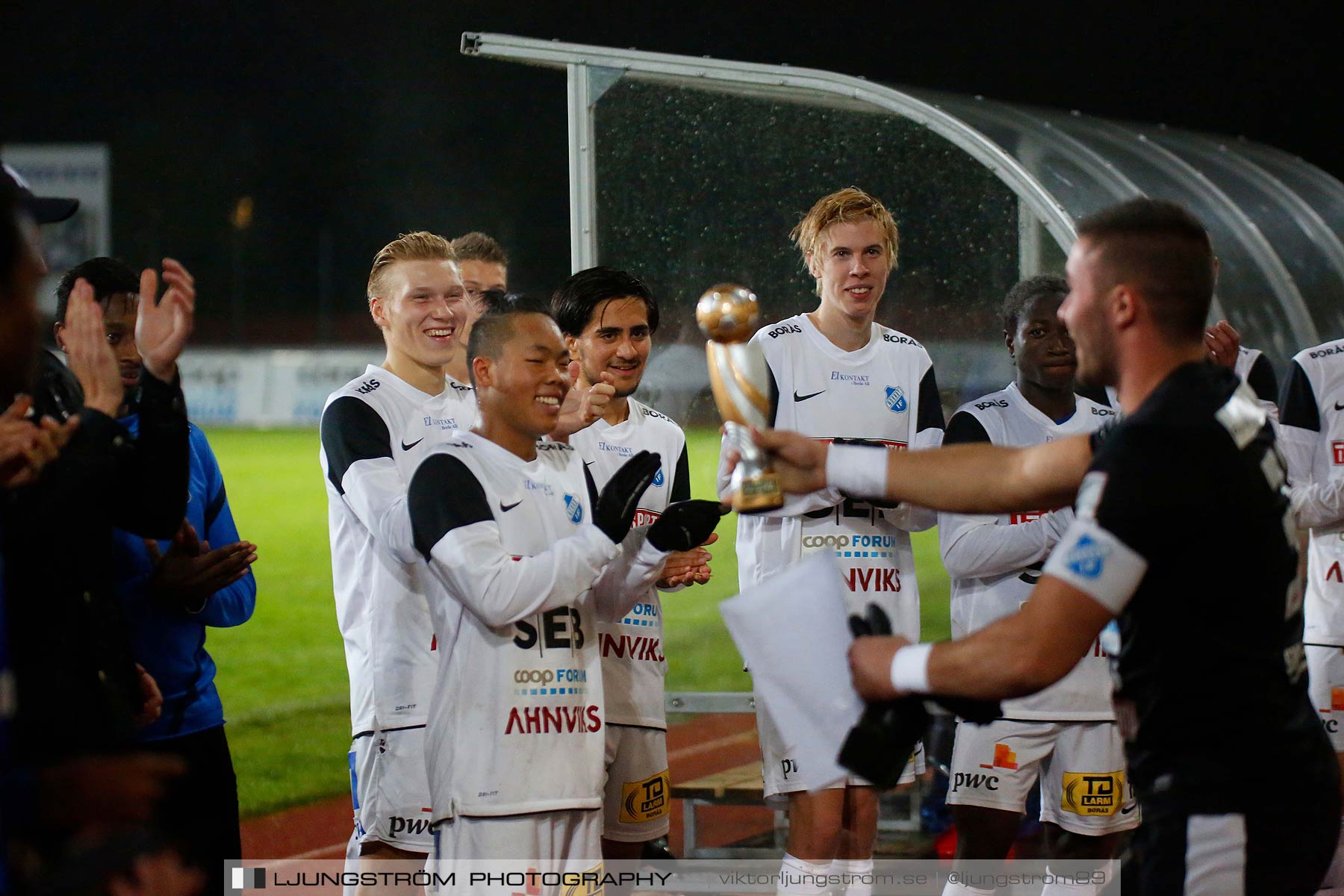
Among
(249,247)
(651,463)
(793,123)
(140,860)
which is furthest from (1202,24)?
(249,247)

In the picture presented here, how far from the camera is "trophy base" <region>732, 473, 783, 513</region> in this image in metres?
2.71

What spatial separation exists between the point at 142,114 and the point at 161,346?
39558 millimetres

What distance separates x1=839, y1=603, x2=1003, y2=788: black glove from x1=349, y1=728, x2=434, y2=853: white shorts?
1.96m

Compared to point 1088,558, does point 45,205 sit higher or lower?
higher

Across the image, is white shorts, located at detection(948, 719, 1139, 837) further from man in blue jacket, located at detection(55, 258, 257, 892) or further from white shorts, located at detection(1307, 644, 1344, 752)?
man in blue jacket, located at detection(55, 258, 257, 892)

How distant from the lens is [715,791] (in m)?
5.66

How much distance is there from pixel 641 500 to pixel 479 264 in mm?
1966

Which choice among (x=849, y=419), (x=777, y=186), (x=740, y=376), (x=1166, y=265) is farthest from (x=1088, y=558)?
(x=777, y=186)

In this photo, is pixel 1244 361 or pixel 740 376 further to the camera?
pixel 1244 361

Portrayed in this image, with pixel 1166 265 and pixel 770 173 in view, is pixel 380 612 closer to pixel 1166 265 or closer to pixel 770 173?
pixel 1166 265

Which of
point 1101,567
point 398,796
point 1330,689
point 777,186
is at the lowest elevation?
point 398,796

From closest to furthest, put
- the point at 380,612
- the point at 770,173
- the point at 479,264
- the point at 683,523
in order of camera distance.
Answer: the point at 683,523 < the point at 380,612 < the point at 479,264 < the point at 770,173

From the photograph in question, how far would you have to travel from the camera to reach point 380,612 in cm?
427

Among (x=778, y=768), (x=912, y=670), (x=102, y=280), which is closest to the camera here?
(x=912, y=670)
